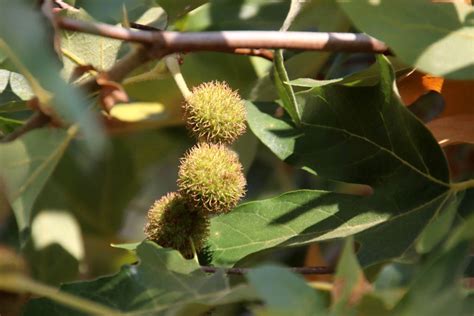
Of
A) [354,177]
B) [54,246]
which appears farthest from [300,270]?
[54,246]

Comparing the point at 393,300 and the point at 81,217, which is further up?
the point at 393,300

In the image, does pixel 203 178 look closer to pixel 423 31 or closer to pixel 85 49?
pixel 85 49

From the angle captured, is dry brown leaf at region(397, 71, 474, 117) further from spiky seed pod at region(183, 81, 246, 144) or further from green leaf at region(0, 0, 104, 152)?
green leaf at region(0, 0, 104, 152)

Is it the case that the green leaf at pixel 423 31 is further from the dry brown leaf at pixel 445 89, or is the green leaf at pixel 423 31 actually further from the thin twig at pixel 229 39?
the dry brown leaf at pixel 445 89

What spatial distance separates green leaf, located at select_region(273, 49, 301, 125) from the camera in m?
1.29

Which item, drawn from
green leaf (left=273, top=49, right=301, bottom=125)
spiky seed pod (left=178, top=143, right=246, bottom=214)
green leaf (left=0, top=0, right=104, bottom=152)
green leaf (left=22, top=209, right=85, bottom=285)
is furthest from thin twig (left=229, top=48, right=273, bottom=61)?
green leaf (left=22, top=209, right=85, bottom=285)

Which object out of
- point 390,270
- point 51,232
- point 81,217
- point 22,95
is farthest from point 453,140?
point 81,217

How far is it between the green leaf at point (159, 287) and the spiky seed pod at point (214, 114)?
0.92ft

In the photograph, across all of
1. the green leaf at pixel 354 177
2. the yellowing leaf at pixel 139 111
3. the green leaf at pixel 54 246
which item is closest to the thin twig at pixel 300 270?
the green leaf at pixel 354 177

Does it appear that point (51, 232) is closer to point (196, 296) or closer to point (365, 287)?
point (196, 296)

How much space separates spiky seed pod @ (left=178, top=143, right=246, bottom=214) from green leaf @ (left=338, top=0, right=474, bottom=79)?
1.10 ft

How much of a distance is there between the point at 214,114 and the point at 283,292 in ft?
1.63

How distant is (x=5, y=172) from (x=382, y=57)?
0.48m

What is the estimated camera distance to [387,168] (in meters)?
1.29
